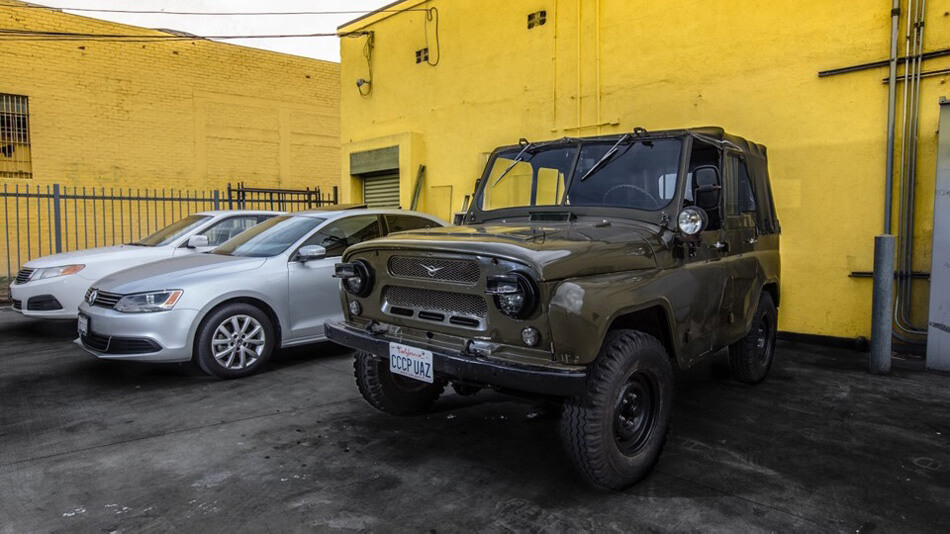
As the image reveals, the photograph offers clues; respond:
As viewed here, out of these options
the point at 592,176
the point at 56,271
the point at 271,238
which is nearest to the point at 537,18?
the point at 271,238

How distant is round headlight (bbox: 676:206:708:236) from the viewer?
11.7 ft

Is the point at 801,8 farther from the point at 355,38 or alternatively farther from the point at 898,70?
the point at 355,38

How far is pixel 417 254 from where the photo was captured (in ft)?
11.2

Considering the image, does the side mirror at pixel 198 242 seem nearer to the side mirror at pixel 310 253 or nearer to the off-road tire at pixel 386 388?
the side mirror at pixel 310 253

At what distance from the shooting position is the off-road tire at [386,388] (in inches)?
161

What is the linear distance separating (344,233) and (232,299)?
133 centimetres

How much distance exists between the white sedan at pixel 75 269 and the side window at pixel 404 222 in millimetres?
2432

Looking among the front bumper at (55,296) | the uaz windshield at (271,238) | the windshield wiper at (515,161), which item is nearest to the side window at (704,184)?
the windshield wiper at (515,161)

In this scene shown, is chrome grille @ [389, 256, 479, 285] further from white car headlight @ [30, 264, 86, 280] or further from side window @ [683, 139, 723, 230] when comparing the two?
white car headlight @ [30, 264, 86, 280]

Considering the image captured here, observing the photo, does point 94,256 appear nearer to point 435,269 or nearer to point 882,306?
point 435,269

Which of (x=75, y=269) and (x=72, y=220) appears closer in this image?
(x=75, y=269)

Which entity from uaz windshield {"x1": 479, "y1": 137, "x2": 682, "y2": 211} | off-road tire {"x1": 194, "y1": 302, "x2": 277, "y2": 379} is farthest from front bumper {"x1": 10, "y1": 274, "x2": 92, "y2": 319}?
uaz windshield {"x1": 479, "y1": 137, "x2": 682, "y2": 211}

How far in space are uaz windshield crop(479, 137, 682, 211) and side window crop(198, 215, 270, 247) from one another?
482 centimetres

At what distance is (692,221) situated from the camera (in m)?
3.58
